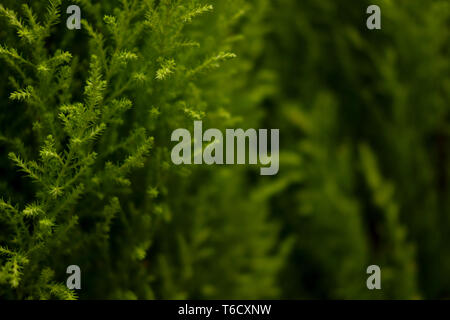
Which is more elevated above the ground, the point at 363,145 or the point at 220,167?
the point at 363,145

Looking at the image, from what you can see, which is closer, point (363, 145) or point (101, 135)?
point (101, 135)

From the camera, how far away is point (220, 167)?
141 cm

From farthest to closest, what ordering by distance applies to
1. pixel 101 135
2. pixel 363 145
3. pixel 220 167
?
1. pixel 363 145
2. pixel 220 167
3. pixel 101 135

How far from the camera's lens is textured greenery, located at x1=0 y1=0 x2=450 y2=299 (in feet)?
2.84

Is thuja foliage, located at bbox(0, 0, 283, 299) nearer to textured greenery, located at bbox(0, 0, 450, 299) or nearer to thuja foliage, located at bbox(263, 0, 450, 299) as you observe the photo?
textured greenery, located at bbox(0, 0, 450, 299)

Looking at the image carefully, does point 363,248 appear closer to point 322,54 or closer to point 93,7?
point 322,54

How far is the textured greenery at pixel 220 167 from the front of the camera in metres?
0.86

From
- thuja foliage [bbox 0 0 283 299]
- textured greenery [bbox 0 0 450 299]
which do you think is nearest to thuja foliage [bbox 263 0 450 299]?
textured greenery [bbox 0 0 450 299]

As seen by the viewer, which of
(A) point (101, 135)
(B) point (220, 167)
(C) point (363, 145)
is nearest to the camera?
(A) point (101, 135)

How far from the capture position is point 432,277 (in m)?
1.62

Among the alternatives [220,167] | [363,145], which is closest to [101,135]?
[220,167]

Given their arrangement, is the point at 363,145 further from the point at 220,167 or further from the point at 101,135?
the point at 101,135

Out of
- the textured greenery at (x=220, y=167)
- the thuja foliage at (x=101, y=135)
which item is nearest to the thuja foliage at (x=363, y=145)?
the textured greenery at (x=220, y=167)

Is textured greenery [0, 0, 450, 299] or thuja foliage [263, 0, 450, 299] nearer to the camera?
textured greenery [0, 0, 450, 299]
